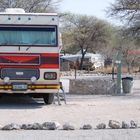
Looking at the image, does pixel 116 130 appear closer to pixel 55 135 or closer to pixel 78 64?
pixel 55 135

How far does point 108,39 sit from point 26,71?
70.6m

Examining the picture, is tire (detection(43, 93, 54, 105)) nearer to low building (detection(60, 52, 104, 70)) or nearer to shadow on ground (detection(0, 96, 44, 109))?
shadow on ground (detection(0, 96, 44, 109))

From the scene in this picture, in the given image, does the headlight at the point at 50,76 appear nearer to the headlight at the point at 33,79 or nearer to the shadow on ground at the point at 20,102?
the headlight at the point at 33,79

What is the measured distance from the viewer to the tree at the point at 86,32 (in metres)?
88.3

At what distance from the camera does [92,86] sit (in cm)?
2486

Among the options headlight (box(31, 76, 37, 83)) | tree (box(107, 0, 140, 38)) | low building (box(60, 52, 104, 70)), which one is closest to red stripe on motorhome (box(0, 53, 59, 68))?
headlight (box(31, 76, 37, 83))

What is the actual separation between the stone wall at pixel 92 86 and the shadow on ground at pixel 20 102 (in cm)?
335

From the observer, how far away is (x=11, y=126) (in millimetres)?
11523

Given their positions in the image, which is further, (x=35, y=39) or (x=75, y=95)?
(x=75, y=95)

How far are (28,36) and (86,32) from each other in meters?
72.9

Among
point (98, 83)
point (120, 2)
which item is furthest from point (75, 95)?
point (120, 2)

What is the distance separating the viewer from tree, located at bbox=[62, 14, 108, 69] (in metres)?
88.3

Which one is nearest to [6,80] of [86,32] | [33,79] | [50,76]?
[33,79]

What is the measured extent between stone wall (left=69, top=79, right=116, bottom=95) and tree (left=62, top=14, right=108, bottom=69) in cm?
6160
